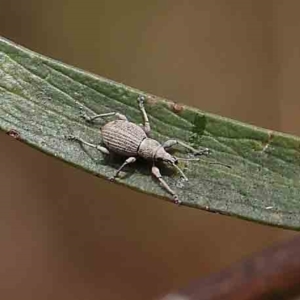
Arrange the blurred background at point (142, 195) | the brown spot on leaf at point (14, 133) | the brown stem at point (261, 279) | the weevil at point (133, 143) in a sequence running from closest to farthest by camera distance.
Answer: the brown stem at point (261, 279)
the brown spot on leaf at point (14, 133)
the weevil at point (133, 143)
the blurred background at point (142, 195)

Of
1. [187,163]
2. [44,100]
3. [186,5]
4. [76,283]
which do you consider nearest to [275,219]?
[187,163]

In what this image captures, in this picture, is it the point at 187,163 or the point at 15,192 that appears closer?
the point at 187,163

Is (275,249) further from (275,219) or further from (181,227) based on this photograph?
(181,227)

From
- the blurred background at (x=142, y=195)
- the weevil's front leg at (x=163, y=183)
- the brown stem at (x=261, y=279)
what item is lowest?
the brown stem at (x=261, y=279)

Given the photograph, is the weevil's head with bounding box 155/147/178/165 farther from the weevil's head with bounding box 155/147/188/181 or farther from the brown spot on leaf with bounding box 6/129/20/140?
the brown spot on leaf with bounding box 6/129/20/140

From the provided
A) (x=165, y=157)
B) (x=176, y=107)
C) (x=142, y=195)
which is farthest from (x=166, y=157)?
(x=142, y=195)

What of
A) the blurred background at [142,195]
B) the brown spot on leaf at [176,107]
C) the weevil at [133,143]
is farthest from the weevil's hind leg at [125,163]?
the blurred background at [142,195]

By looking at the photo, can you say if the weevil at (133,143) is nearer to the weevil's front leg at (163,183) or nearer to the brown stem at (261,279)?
the weevil's front leg at (163,183)
